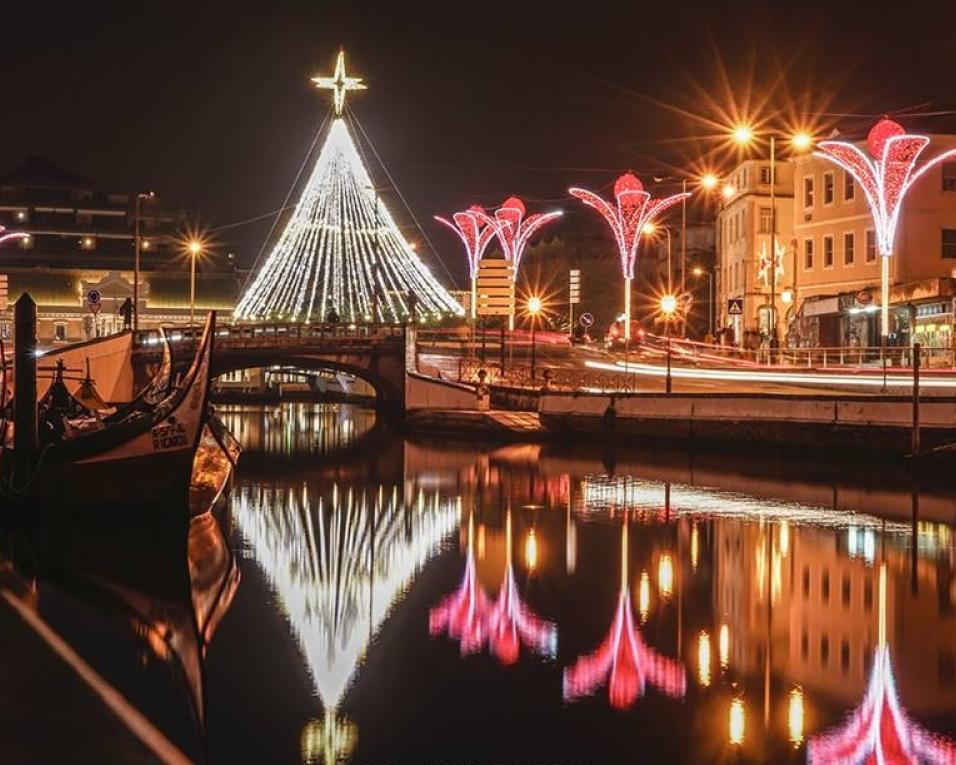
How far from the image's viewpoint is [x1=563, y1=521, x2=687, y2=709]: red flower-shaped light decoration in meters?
A: 12.9

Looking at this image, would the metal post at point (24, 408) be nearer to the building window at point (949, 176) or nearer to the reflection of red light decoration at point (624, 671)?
the reflection of red light decoration at point (624, 671)

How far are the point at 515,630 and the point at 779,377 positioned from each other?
29.2m

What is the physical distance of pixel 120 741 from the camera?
36.8 ft

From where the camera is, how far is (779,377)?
142ft

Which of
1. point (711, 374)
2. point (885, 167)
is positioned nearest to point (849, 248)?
point (711, 374)

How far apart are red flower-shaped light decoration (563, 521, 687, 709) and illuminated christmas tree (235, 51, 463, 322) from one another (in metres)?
48.3

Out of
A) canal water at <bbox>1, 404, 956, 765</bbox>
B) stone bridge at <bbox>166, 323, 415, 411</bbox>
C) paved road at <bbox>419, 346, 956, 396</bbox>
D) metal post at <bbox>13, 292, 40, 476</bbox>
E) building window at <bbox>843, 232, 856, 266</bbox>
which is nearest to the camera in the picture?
canal water at <bbox>1, 404, 956, 765</bbox>

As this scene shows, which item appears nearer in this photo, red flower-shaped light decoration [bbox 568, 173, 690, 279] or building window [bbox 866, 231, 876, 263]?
red flower-shaped light decoration [bbox 568, 173, 690, 279]

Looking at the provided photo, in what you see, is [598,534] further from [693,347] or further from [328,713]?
[693,347]

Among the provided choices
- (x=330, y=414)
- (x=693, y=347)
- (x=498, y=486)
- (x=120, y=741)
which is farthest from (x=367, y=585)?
(x=330, y=414)

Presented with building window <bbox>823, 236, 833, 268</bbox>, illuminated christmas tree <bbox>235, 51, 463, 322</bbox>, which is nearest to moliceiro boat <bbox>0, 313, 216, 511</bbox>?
illuminated christmas tree <bbox>235, 51, 463, 322</bbox>

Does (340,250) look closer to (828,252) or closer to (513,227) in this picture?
(513,227)

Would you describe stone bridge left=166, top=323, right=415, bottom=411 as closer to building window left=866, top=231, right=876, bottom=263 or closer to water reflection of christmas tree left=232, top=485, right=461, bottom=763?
building window left=866, top=231, right=876, bottom=263

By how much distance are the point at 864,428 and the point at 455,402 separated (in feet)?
66.2
